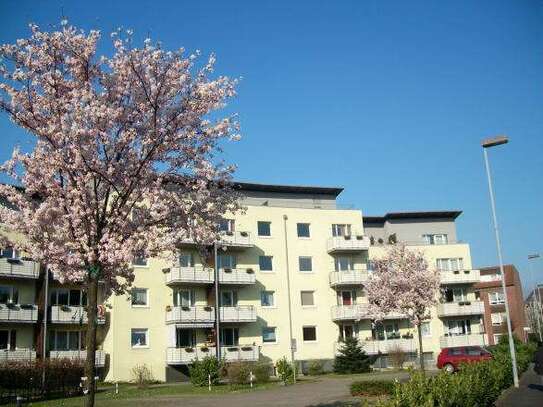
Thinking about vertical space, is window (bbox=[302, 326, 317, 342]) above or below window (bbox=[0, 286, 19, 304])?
below

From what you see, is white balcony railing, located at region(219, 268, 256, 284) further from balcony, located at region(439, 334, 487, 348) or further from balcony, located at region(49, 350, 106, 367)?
balcony, located at region(439, 334, 487, 348)

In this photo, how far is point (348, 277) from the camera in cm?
5109

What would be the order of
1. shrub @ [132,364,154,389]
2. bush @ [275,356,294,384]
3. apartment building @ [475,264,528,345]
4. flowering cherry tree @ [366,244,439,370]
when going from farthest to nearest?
apartment building @ [475,264,528,345], shrub @ [132,364,154,389], bush @ [275,356,294,384], flowering cherry tree @ [366,244,439,370]

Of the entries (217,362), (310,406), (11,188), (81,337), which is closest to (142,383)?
(217,362)

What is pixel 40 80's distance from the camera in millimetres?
12023

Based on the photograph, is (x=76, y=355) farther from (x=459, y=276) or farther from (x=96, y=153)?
(x=459, y=276)

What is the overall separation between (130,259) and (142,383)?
27.9 meters

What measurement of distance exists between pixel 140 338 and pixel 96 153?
34332 mm

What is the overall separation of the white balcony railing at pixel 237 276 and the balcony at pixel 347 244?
844 centimetres

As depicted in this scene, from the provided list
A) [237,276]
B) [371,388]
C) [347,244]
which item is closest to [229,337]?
[237,276]

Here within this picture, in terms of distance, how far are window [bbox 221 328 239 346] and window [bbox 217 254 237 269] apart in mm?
5117

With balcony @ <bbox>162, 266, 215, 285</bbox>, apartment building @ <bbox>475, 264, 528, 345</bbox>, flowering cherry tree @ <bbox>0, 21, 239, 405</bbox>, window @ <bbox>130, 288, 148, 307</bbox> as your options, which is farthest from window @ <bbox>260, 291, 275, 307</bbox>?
apartment building @ <bbox>475, 264, 528, 345</bbox>

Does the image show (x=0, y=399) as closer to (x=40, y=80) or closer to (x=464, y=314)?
(x=40, y=80)

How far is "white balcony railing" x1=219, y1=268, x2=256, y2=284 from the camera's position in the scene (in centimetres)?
4622
